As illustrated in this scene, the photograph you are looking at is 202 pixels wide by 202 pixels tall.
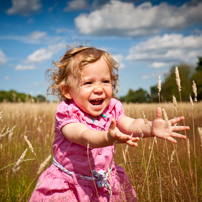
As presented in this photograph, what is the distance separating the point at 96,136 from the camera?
1.25 metres

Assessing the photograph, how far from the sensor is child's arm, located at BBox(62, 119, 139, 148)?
1.08m

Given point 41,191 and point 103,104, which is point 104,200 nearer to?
point 41,191

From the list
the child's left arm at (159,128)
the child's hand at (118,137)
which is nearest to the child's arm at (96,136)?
the child's hand at (118,137)

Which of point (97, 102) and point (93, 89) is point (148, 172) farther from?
point (93, 89)

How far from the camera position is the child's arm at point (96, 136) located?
1.08 meters

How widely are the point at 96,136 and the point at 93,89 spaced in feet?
1.83

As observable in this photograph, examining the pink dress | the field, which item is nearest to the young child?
the pink dress

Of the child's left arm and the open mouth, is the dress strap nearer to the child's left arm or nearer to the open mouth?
the child's left arm

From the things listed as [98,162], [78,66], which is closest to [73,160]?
[98,162]

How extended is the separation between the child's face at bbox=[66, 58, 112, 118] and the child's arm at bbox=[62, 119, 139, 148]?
258mm

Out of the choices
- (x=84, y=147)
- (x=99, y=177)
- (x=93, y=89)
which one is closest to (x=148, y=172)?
(x=99, y=177)

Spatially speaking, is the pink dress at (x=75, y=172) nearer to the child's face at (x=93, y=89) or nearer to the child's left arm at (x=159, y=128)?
the child's face at (x=93, y=89)

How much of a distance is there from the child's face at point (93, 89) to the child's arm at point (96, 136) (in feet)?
0.85

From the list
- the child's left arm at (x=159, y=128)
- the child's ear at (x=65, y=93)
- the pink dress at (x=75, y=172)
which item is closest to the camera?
the child's left arm at (x=159, y=128)
